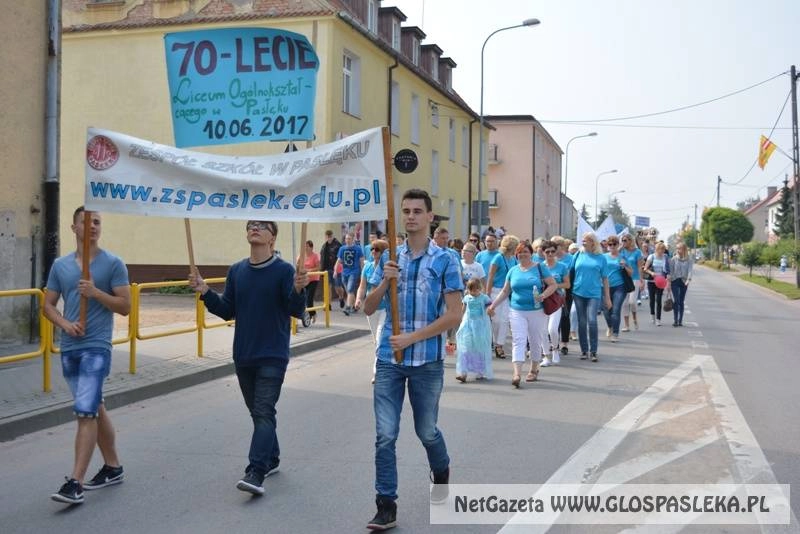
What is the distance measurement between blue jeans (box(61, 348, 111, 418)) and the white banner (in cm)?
100

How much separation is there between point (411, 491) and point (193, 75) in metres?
3.46

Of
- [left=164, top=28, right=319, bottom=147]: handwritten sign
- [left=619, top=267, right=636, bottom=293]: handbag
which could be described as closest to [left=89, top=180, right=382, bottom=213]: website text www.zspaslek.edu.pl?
[left=164, top=28, right=319, bottom=147]: handwritten sign

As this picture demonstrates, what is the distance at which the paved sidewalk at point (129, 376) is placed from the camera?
787 centimetres

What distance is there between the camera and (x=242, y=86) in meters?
6.36

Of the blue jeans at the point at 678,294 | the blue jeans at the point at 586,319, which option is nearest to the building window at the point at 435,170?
the blue jeans at the point at 678,294

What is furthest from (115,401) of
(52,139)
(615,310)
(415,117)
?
(415,117)

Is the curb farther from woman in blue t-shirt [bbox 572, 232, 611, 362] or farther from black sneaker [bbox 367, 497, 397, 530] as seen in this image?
woman in blue t-shirt [bbox 572, 232, 611, 362]

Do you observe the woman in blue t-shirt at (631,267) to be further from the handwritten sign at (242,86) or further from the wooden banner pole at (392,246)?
the wooden banner pole at (392,246)

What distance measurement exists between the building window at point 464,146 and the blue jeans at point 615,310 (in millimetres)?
25767

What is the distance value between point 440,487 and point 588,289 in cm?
751

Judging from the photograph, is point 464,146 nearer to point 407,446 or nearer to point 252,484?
point 407,446

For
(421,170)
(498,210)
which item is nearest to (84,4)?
(421,170)

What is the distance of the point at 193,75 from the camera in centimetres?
649

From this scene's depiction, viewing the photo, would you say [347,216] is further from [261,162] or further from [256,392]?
[256,392]
